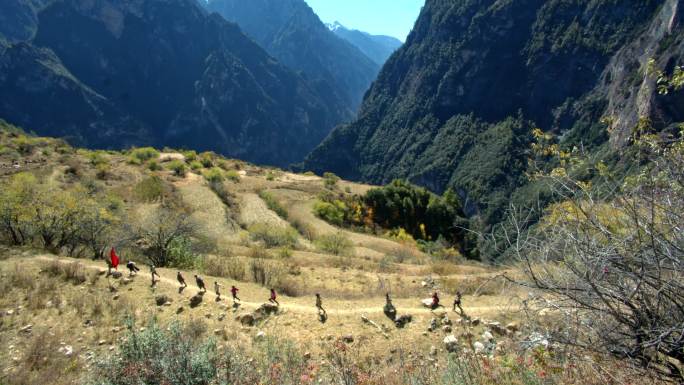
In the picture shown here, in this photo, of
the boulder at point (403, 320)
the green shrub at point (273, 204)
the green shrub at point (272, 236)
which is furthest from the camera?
the green shrub at point (273, 204)

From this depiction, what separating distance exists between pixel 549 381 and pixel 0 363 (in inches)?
448

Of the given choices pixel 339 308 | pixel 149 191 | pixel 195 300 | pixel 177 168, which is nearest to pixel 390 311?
pixel 339 308

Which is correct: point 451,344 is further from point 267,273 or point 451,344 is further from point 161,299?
point 267,273

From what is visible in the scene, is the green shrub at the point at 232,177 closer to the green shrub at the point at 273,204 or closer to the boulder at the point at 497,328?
the green shrub at the point at 273,204

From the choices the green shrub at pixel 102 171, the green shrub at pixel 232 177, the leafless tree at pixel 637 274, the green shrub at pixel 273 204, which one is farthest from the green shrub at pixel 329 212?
the leafless tree at pixel 637 274

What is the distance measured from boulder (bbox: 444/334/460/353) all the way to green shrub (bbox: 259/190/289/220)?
38.7 meters

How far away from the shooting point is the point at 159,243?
19.2 metres

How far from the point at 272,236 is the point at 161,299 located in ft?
65.7

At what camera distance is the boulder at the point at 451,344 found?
10.6 meters

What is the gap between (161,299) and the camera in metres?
13.2

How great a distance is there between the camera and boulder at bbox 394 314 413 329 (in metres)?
12.4

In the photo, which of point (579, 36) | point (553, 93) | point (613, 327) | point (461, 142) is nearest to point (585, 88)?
point (553, 93)

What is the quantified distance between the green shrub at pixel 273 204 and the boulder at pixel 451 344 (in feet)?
127

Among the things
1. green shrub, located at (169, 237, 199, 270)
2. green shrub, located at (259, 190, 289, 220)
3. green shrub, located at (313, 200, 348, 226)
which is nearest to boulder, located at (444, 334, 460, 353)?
green shrub, located at (169, 237, 199, 270)
